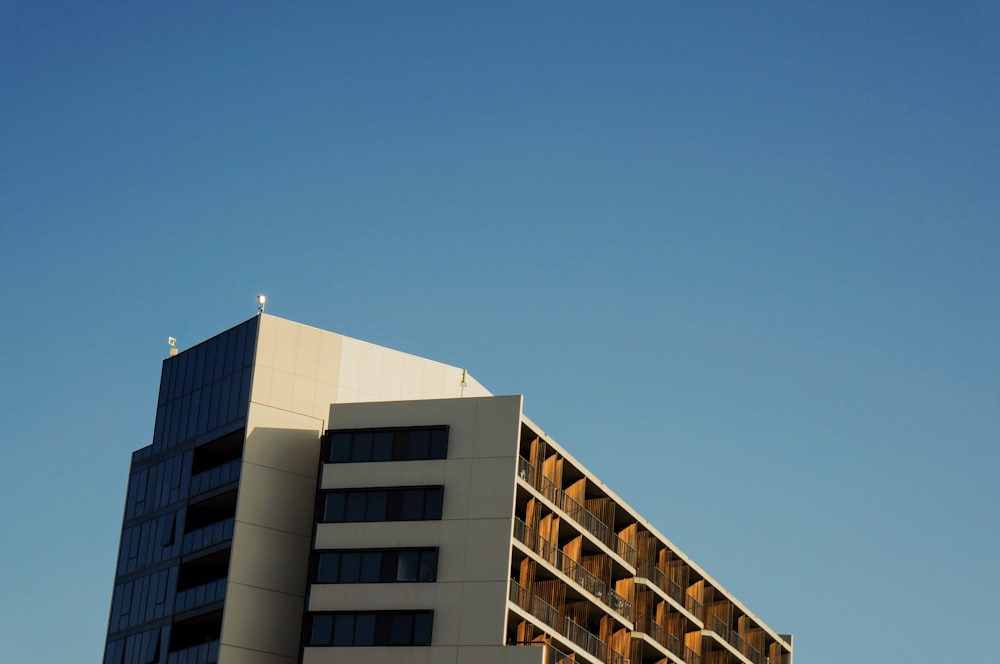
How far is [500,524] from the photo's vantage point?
105 metres

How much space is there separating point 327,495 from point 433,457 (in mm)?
7190

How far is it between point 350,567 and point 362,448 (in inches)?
302

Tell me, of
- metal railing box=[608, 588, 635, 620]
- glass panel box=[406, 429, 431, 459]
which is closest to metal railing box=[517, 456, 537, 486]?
glass panel box=[406, 429, 431, 459]

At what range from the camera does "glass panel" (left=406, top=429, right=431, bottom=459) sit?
10794 cm

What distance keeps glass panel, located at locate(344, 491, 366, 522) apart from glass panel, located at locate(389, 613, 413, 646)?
685cm

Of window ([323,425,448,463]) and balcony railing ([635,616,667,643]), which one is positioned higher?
window ([323,425,448,463])

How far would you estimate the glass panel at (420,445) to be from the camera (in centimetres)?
10794

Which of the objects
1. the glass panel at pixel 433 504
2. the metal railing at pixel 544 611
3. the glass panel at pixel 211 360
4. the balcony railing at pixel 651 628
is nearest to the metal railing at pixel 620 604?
the balcony railing at pixel 651 628

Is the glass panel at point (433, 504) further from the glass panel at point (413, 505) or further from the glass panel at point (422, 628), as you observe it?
the glass panel at point (422, 628)

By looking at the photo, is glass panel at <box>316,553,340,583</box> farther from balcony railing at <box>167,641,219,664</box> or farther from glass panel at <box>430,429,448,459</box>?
glass panel at <box>430,429,448,459</box>

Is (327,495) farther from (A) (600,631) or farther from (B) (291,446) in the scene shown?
(A) (600,631)

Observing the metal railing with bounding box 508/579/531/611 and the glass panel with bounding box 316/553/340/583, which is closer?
the metal railing with bounding box 508/579/531/611

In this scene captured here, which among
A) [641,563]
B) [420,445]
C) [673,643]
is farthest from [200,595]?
[673,643]

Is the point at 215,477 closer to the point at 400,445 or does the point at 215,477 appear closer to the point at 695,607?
the point at 400,445
